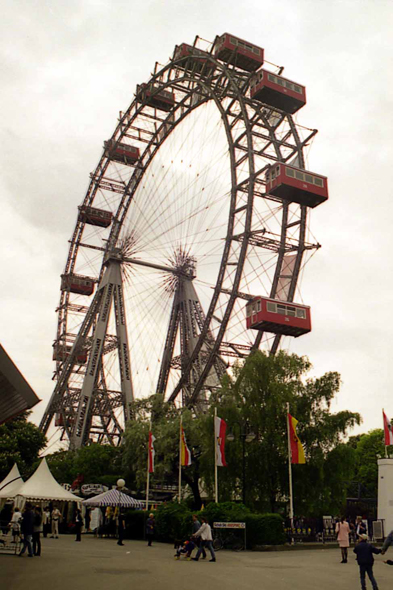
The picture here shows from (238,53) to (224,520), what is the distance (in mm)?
36228

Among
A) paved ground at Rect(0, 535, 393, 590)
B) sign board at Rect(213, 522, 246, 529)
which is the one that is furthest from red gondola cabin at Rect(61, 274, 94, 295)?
paved ground at Rect(0, 535, 393, 590)

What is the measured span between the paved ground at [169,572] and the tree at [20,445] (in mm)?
31190

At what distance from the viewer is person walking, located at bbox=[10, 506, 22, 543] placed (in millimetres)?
19220

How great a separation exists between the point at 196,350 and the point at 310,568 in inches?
1165

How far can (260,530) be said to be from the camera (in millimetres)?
23969

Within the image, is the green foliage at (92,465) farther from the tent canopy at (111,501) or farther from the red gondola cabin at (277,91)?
the red gondola cabin at (277,91)

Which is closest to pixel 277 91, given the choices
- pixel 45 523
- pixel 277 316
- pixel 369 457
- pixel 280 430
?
pixel 277 316

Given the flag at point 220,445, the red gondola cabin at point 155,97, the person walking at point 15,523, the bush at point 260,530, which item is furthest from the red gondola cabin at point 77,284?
the bush at point 260,530

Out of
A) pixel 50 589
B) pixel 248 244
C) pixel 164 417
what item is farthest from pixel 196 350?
pixel 50 589

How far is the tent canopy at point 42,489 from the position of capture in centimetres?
2785

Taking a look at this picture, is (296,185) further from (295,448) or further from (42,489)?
(42,489)

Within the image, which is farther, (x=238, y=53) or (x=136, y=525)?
(x=238, y=53)

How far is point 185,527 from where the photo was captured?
83.3 ft

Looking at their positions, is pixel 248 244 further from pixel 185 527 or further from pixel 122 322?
pixel 185 527
